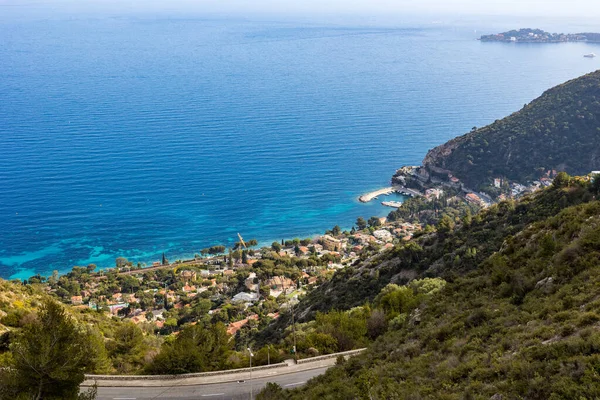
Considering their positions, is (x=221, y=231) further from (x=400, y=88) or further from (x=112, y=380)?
(x=400, y=88)

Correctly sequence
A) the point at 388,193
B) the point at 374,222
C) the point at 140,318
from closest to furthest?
the point at 140,318 < the point at 374,222 < the point at 388,193

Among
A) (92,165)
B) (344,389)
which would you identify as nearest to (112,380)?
(344,389)

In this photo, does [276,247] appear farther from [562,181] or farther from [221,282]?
[562,181]

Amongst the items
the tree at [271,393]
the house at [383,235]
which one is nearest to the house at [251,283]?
the house at [383,235]

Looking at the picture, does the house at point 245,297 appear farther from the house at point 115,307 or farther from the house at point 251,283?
the house at point 115,307

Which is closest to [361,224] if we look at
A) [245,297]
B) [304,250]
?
[304,250]

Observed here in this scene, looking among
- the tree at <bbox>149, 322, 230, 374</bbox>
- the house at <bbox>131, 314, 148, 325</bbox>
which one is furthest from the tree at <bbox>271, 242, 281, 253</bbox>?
the tree at <bbox>149, 322, 230, 374</bbox>
